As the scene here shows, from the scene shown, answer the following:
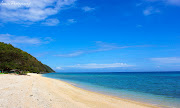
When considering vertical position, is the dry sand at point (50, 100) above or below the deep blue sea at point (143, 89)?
above

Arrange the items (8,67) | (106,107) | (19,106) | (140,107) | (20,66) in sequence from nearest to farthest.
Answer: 1. (19,106)
2. (106,107)
3. (140,107)
4. (8,67)
5. (20,66)

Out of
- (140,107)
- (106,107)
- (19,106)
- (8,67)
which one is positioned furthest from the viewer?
(8,67)

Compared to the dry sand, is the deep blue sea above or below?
below

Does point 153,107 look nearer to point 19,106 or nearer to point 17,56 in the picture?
point 19,106

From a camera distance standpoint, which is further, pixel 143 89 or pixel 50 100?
pixel 143 89

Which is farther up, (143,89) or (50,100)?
(50,100)

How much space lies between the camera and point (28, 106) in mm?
7863

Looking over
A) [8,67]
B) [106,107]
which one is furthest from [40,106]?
[8,67]

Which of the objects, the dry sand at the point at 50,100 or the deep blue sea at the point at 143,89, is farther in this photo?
the deep blue sea at the point at 143,89

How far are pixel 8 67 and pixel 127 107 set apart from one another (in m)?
46.2

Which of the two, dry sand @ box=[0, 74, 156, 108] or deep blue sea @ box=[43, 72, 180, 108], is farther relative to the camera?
deep blue sea @ box=[43, 72, 180, 108]

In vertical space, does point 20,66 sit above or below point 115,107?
above

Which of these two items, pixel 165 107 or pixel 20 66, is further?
pixel 20 66

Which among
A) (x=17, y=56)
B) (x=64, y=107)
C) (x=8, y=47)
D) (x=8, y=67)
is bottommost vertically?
(x=64, y=107)
